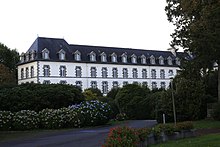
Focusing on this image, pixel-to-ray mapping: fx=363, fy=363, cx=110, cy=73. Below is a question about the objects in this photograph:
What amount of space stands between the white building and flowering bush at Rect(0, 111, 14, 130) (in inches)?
1832

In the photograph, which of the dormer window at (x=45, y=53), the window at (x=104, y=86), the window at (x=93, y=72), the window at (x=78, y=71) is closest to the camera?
the dormer window at (x=45, y=53)

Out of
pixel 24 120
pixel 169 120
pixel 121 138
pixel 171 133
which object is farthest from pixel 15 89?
pixel 121 138

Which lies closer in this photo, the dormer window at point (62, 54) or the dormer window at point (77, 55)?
the dormer window at point (62, 54)

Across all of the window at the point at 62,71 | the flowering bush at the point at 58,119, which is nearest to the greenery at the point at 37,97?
the flowering bush at the point at 58,119

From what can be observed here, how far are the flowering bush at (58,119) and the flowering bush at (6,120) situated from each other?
2317 millimetres

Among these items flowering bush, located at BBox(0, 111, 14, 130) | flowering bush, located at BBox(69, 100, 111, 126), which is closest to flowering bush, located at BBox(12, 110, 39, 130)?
flowering bush, located at BBox(0, 111, 14, 130)

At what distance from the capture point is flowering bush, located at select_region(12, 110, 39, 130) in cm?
2706

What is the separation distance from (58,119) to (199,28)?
12.6 metres

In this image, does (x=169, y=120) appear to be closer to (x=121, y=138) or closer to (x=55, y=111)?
(x=55, y=111)

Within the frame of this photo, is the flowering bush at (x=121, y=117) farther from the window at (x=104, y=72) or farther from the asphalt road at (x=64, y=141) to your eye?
the window at (x=104, y=72)

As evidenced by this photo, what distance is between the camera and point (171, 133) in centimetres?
1605

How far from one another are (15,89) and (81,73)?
2000 inches

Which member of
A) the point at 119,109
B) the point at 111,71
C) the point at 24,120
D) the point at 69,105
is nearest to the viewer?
the point at 24,120

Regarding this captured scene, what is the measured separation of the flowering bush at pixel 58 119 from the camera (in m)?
28.0
